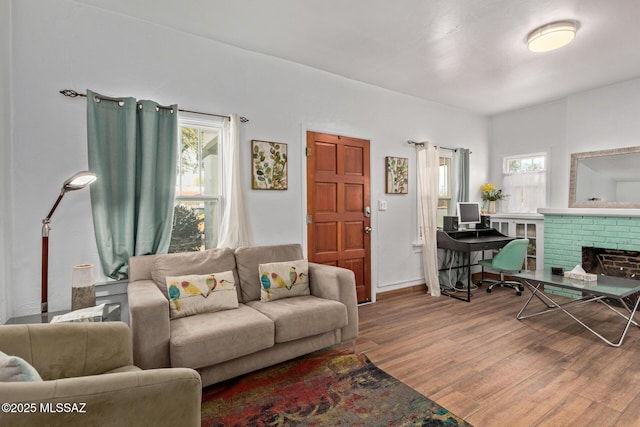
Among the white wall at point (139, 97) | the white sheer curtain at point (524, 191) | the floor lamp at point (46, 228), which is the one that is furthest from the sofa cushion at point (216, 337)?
the white sheer curtain at point (524, 191)

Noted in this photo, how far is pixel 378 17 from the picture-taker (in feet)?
8.63

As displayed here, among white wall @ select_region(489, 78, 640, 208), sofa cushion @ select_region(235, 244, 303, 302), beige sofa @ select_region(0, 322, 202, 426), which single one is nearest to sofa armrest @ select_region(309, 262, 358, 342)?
sofa cushion @ select_region(235, 244, 303, 302)

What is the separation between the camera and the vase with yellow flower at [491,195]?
5309mm

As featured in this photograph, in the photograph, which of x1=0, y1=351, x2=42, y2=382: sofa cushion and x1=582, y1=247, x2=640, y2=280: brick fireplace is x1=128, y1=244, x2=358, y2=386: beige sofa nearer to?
x1=0, y1=351, x2=42, y2=382: sofa cushion

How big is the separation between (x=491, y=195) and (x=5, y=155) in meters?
5.92

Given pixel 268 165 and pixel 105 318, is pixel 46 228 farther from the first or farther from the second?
pixel 268 165

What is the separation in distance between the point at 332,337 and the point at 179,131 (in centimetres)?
226

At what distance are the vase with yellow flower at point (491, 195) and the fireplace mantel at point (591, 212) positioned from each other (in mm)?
772

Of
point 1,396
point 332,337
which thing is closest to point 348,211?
point 332,337

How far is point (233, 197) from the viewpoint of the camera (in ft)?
9.98

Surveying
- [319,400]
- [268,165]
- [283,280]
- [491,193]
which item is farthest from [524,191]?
[319,400]

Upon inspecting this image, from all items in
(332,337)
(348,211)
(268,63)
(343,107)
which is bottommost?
(332,337)

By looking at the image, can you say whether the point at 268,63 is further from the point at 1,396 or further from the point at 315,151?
the point at 1,396

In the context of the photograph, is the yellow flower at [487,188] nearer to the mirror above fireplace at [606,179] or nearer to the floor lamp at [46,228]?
the mirror above fireplace at [606,179]
